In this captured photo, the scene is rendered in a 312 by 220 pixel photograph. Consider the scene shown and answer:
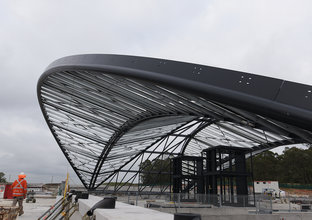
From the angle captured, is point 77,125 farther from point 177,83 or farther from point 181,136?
point 177,83

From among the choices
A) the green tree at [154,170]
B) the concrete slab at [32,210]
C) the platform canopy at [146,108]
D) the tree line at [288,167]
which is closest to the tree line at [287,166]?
the tree line at [288,167]

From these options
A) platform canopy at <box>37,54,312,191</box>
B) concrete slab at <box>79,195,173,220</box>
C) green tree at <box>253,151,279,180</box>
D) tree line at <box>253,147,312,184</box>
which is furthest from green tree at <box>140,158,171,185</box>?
tree line at <box>253,147,312,184</box>

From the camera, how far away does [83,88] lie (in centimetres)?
1464

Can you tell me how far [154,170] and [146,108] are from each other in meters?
24.8

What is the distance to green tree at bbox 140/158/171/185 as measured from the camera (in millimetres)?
39128

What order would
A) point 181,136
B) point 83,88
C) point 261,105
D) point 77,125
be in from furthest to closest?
point 181,136
point 77,125
point 83,88
point 261,105

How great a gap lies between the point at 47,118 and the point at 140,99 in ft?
45.7

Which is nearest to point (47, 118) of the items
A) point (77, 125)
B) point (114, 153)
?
point (77, 125)

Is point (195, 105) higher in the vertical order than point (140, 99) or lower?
lower

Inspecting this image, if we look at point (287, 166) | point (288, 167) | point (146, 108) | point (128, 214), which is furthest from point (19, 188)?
point (287, 166)

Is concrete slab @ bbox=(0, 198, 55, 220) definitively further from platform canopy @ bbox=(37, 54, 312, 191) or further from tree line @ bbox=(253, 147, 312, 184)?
tree line @ bbox=(253, 147, 312, 184)

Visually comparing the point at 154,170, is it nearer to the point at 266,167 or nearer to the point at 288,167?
the point at 266,167

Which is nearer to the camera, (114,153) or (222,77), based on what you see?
(222,77)

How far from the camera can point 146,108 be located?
58.3 ft
